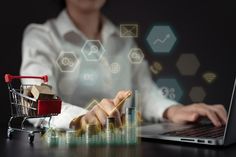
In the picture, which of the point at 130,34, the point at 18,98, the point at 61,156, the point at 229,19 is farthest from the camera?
the point at 130,34

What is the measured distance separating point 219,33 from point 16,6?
859mm

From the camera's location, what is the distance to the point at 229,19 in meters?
1.54

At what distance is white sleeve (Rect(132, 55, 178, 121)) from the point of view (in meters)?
1.57

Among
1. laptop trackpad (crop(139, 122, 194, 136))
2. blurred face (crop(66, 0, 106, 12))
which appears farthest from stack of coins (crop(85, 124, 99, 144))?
blurred face (crop(66, 0, 106, 12))

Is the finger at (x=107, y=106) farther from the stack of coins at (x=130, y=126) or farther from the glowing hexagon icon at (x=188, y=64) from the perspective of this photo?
the glowing hexagon icon at (x=188, y=64)

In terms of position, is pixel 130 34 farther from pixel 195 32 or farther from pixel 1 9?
pixel 1 9

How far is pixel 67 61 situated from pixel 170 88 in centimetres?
44

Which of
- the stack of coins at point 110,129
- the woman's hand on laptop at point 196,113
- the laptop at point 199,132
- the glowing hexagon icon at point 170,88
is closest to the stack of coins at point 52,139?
the stack of coins at point 110,129

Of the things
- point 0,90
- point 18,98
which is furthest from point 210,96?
point 0,90

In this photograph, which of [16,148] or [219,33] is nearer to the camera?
[16,148]

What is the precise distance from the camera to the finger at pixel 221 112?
4.54ft

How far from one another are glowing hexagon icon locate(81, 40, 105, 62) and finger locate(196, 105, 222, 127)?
0.48 metres

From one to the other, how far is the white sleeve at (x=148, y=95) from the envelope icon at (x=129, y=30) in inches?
4.7

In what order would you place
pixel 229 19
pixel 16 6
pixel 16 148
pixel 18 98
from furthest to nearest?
1. pixel 16 6
2. pixel 229 19
3. pixel 18 98
4. pixel 16 148
